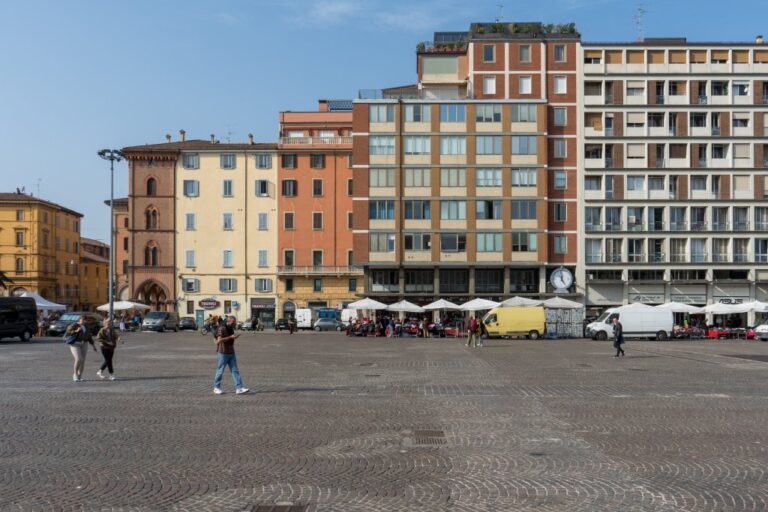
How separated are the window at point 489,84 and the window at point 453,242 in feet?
43.9

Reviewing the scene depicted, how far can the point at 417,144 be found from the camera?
68062 millimetres

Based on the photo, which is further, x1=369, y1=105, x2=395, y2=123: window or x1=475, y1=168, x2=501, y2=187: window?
x1=369, y1=105, x2=395, y2=123: window

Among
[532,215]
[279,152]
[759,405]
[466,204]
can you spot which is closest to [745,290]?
[532,215]

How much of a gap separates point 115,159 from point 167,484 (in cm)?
4857

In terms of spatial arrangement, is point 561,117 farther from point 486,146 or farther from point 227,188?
point 227,188

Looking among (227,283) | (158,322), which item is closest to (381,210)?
(227,283)

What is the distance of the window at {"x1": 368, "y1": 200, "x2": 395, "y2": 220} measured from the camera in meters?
68.1

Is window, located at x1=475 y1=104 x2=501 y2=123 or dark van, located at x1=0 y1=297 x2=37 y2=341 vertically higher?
window, located at x1=475 y1=104 x2=501 y2=123

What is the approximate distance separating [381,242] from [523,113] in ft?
56.0

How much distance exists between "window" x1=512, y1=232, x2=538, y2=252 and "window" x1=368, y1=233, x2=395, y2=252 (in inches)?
425

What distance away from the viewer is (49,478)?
848 centimetres

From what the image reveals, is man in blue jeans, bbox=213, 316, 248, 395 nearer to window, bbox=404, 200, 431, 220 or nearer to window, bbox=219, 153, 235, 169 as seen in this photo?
window, bbox=404, 200, 431, 220

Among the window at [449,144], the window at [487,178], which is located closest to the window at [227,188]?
the window at [449,144]

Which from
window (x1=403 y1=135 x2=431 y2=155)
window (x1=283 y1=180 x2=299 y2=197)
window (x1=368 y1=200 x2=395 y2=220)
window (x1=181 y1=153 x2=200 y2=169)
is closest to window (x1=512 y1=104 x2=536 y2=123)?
window (x1=403 y1=135 x2=431 y2=155)
